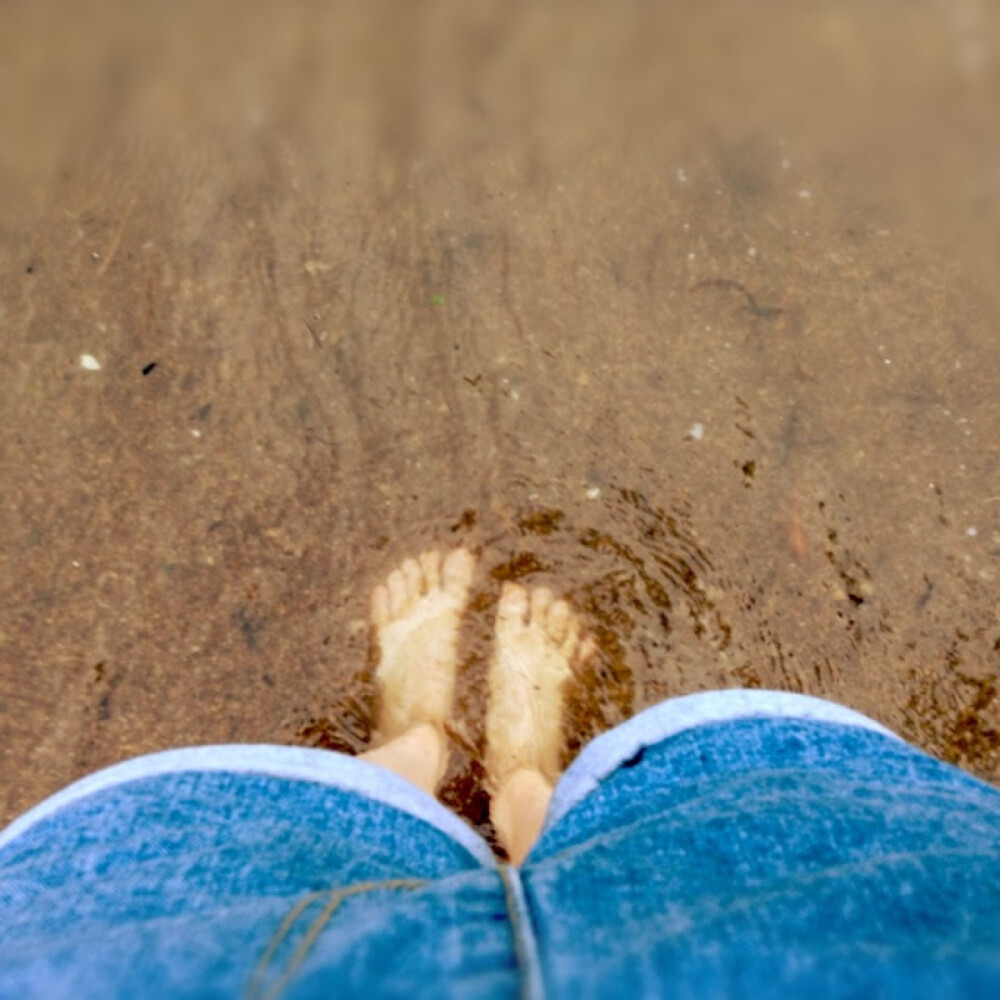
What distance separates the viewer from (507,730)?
172 cm

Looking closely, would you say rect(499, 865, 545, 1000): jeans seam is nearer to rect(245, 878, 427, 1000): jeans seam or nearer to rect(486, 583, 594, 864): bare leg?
rect(245, 878, 427, 1000): jeans seam

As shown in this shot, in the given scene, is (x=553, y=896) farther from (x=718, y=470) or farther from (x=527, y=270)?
(x=527, y=270)

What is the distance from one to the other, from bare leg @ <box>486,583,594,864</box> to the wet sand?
0.12ft

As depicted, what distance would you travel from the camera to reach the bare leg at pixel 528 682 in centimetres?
171

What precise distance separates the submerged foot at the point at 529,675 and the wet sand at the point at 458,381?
0.12ft

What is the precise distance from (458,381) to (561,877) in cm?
106

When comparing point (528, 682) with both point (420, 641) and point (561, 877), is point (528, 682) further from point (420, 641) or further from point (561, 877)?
point (561, 877)

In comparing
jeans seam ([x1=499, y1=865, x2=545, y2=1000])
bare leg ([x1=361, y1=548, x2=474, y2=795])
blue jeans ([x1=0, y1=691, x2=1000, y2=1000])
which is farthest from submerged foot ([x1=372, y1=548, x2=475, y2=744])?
jeans seam ([x1=499, y1=865, x2=545, y2=1000])

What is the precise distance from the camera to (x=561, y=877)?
3.20 feet

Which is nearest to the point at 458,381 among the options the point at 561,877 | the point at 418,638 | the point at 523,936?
the point at 418,638

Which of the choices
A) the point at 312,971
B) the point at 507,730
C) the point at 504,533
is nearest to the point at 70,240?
the point at 504,533

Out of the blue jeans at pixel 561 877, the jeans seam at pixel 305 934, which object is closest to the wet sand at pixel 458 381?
the blue jeans at pixel 561 877

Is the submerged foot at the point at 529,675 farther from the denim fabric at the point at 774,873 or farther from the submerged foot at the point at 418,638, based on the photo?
the denim fabric at the point at 774,873

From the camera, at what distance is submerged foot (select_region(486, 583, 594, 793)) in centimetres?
172
